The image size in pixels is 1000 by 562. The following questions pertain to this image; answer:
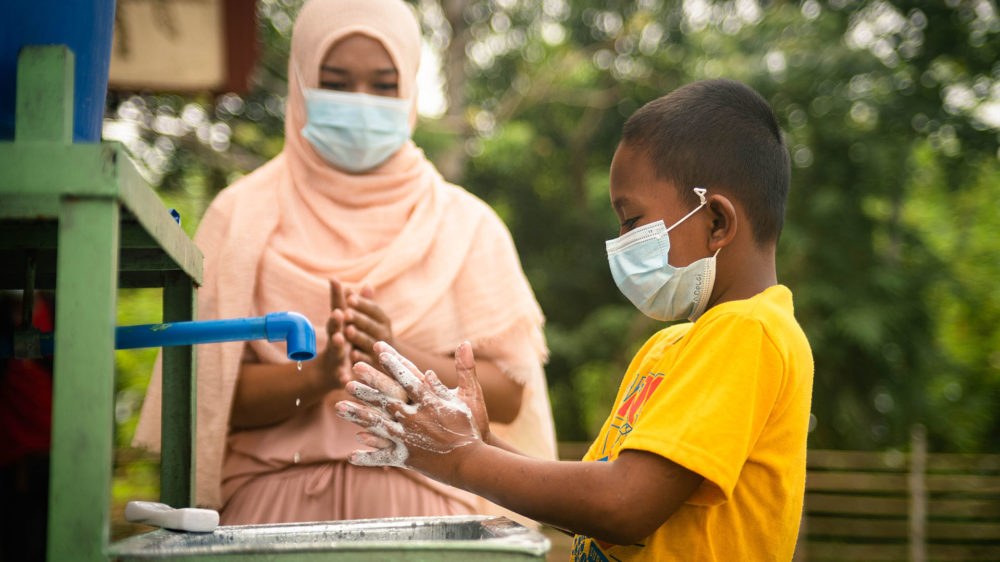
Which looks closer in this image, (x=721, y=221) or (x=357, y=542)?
(x=357, y=542)

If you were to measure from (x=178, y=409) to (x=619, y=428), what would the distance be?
2.64ft

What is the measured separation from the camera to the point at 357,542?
0.92 metres

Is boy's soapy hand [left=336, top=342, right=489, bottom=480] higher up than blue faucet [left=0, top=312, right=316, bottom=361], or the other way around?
blue faucet [left=0, top=312, right=316, bottom=361]

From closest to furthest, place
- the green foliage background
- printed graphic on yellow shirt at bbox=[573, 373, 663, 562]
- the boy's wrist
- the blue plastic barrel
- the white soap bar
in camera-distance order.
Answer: the blue plastic barrel, the white soap bar, the boy's wrist, printed graphic on yellow shirt at bbox=[573, 373, 663, 562], the green foliage background

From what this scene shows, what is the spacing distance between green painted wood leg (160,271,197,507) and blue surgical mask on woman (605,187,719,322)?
0.80 metres

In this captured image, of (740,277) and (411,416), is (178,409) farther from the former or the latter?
(740,277)

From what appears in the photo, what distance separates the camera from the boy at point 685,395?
3.94ft

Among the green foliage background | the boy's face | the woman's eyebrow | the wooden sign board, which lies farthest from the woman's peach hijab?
the green foliage background

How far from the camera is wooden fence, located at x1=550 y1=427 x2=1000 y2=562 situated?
25.7 feet

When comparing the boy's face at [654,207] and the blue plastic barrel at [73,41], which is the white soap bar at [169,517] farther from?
the boy's face at [654,207]

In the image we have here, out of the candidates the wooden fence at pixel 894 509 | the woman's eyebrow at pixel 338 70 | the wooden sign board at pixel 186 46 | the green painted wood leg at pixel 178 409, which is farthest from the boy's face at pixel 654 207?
the wooden fence at pixel 894 509

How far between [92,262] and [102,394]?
0.47 feet

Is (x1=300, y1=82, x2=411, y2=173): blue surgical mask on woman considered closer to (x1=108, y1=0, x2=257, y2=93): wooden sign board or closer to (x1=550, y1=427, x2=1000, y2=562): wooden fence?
(x1=108, y1=0, x2=257, y2=93): wooden sign board

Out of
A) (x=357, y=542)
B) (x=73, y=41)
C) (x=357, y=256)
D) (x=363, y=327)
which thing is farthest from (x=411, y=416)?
(x=357, y=256)
